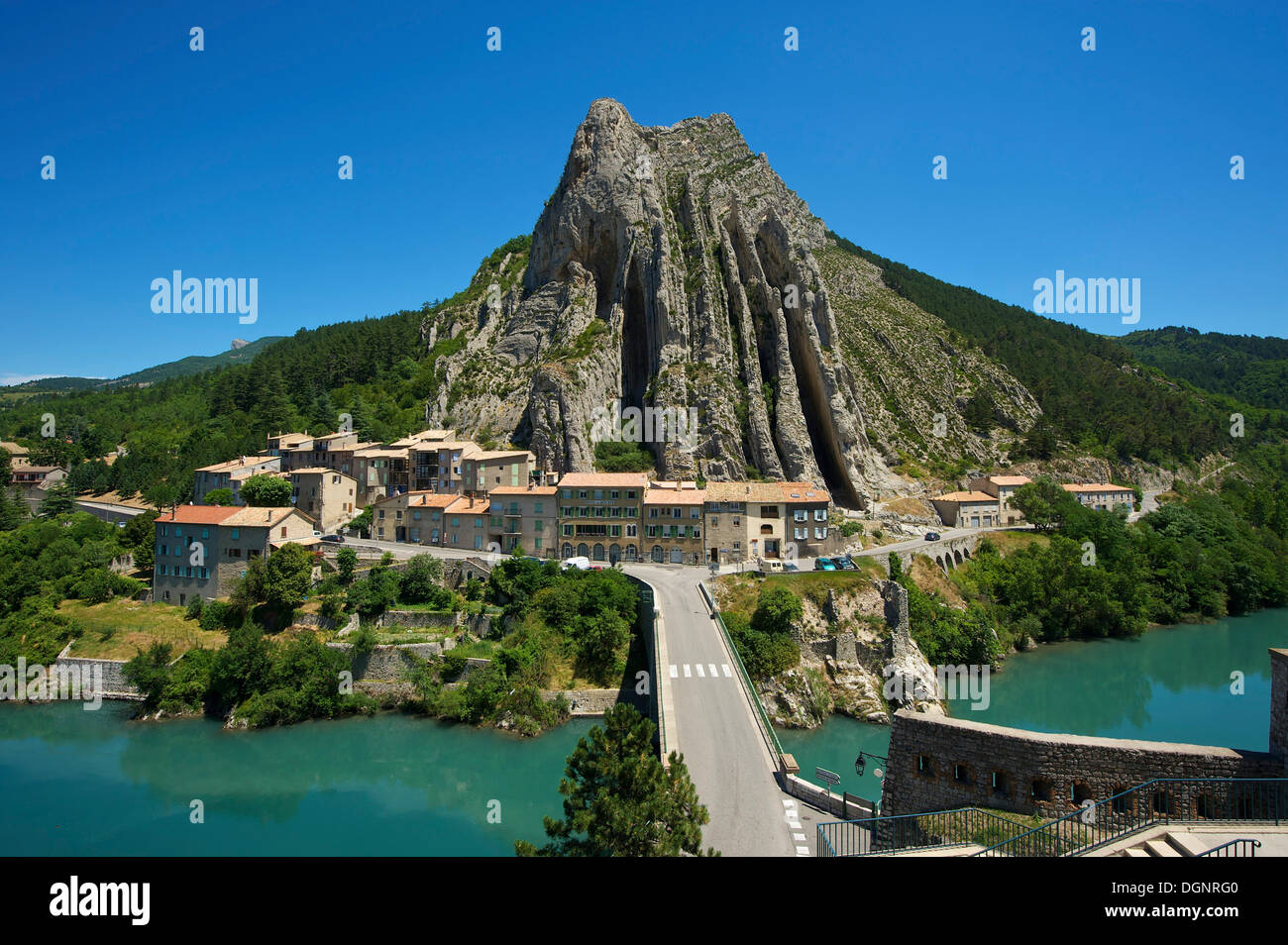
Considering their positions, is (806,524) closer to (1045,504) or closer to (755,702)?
(755,702)

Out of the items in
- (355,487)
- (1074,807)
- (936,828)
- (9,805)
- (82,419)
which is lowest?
(9,805)

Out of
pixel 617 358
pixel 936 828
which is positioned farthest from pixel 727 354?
pixel 936 828

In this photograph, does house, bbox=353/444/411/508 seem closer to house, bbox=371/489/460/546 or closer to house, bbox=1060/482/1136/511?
house, bbox=371/489/460/546

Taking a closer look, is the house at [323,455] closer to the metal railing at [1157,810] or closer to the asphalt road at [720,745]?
the asphalt road at [720,745]

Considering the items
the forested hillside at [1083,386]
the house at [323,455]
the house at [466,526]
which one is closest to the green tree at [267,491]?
the house at [323,455]

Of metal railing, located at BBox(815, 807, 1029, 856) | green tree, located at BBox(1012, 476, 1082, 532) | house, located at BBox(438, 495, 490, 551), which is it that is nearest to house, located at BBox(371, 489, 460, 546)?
house, located at BBox(438, 495, 490, 551)

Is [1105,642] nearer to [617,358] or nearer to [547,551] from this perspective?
[547,551]
